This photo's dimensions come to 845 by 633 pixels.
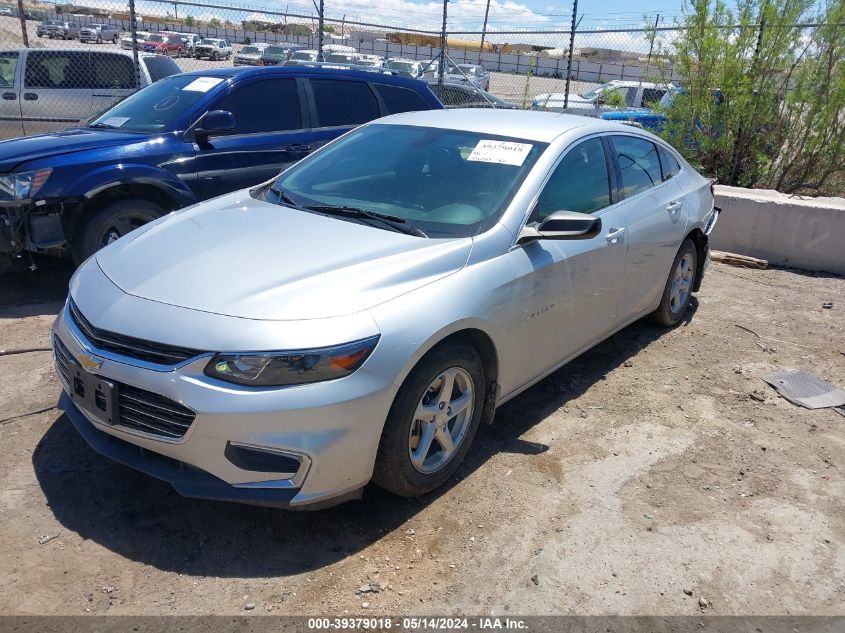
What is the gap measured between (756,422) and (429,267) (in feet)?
8.19

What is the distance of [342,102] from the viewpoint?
271 inches

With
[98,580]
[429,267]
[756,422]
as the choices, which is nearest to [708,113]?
[756,422]

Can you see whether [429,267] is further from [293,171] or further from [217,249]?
[293,171]

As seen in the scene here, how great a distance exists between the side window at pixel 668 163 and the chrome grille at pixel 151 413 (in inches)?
156

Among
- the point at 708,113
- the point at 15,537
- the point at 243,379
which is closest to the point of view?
the point at 243,379

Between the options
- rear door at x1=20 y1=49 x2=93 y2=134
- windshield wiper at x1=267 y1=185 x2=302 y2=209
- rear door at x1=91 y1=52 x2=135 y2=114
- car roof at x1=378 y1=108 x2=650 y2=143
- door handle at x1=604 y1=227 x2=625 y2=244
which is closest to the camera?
windshield wiper at x1=267 y1=185 x2=302 y2=209

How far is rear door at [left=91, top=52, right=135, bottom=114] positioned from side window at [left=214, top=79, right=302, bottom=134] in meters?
5.52

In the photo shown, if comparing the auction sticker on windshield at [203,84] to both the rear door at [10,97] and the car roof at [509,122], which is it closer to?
the car roof at [509,122]

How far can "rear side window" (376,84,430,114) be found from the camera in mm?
7184

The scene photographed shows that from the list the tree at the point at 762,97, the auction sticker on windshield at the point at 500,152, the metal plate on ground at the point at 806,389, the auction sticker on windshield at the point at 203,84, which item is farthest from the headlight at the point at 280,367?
the tree at the point at 762,97

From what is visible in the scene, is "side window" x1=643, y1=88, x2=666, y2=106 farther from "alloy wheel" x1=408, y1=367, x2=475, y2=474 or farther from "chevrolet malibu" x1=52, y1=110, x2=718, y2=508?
"alloy wheel" x1=408, y1=367, x2=475, y2=474

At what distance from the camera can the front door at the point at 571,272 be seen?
3652 mm

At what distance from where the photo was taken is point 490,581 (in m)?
2.86

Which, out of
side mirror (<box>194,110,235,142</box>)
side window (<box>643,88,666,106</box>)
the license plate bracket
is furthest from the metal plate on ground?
side window (<box>643,88,666,106</box>)
